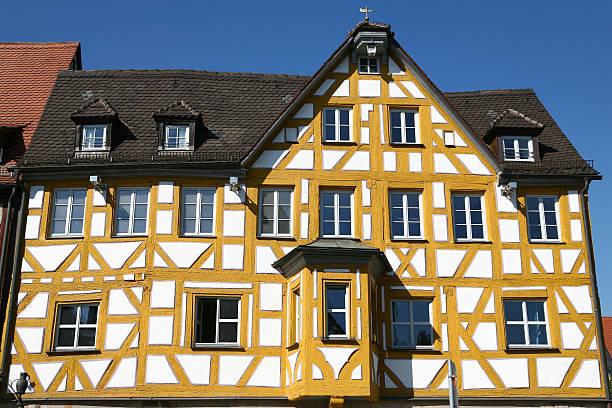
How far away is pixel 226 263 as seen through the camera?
21.9 m

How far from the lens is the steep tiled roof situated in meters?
23.4

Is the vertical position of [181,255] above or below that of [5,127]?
below

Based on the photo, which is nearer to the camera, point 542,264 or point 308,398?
point 308,398

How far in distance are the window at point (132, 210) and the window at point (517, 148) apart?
434 inches

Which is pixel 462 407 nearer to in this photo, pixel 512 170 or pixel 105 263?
pixel 512 170

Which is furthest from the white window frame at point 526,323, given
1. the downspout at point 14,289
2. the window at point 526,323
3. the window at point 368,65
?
the downspout at point 14,289

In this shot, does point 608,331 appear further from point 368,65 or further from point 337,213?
point 337,213

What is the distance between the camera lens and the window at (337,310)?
2041 centimetres

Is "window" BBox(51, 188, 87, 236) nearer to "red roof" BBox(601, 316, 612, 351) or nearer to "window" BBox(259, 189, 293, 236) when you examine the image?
"window" BBox(259, 189, 293, 236)

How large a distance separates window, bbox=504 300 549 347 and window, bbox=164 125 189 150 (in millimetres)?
10504

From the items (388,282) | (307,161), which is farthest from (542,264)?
(307,161)

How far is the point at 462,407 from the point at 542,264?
15.6ft

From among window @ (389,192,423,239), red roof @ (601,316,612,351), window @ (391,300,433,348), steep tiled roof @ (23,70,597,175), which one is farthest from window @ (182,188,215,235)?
red roof @ (601,316,612,351)

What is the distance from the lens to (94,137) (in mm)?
23609
